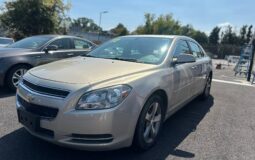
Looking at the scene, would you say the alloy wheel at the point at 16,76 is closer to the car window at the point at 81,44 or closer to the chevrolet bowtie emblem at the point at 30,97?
the car window at the point at 81,44

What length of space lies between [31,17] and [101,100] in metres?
18.5

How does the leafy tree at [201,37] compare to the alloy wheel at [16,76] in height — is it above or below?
above

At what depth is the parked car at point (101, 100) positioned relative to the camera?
9.26ft

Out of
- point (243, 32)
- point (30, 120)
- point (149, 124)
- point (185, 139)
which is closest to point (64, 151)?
point (30, 120)

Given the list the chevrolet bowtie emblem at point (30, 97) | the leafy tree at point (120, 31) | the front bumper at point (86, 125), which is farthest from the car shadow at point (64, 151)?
the leafy tree at point (120, 31)

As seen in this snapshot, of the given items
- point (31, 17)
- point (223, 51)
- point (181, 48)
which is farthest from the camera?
point (223, 51)

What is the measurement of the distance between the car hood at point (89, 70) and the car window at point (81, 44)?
4.13 m

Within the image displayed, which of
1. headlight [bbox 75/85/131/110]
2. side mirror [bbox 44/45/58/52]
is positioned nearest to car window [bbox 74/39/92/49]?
side mirror [bbox 44/45/58/52]

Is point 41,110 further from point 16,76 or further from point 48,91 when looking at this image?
point 16,76

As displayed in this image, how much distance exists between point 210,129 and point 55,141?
278 centimetres

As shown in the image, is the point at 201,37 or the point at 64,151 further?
the point at 201,37

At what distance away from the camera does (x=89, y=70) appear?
11.1 ft

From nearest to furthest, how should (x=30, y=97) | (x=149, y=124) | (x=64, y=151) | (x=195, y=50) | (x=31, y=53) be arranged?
1. (x=30, y=97)
2. (x=64, y=151)
3. (x=149, y=124)
4. (x=195, y=50)
5. (x=31, y=53)

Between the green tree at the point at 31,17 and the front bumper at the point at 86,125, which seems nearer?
the front bumper at the point at 86,125
